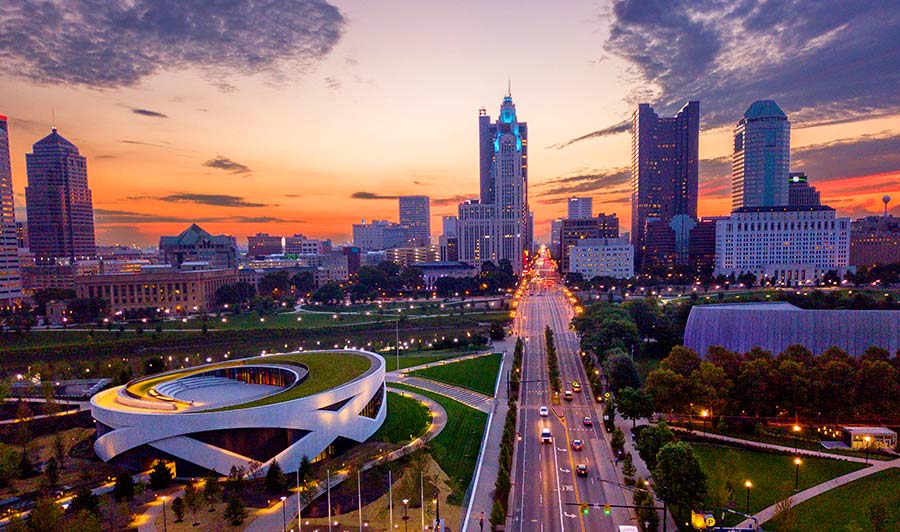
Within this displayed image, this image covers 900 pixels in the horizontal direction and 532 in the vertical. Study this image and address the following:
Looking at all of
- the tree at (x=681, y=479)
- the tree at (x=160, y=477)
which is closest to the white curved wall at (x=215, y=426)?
the tree at (x=160, y=477)

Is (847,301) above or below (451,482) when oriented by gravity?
above

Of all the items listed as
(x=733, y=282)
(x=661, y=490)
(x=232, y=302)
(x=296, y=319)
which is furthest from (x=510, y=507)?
(x=733, y=282)

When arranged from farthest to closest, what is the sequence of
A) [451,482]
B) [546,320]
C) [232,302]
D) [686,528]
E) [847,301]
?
[232,302]
[546,320]
[847,301]
[451,482]
[686,528]

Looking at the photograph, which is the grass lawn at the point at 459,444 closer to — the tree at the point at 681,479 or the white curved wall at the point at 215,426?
the white curved wall at the point at 215,426

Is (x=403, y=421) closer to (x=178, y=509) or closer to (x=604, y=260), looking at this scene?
(x=178, y=509)

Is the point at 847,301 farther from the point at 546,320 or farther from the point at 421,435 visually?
the point at 421,435

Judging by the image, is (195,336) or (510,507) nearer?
(510,507)

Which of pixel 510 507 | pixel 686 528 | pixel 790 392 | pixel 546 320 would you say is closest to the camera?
pixel 686 528
